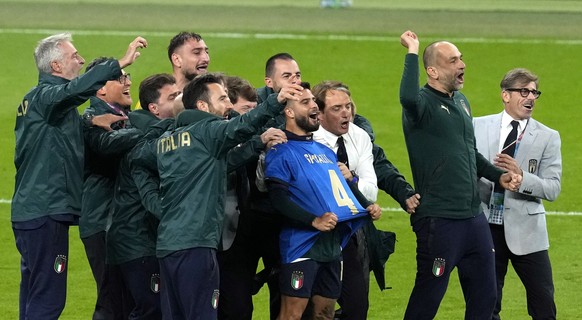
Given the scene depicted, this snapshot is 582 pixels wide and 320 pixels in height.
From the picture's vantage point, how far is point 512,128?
995 centimetres

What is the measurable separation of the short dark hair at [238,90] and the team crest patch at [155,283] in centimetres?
138

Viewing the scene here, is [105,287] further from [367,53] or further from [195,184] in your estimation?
[367,53]

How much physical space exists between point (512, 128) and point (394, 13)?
15834 millimetres

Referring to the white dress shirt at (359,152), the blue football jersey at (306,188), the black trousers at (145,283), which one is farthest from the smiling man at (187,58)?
the black trousers at (145,283)

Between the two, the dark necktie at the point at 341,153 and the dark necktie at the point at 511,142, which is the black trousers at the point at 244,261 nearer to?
the dark necktie at the point at 341,153

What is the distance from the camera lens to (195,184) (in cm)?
821

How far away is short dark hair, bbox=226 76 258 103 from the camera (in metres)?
9.36

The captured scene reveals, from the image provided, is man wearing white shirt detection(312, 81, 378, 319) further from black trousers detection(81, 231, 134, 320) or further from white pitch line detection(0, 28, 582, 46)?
white pitch line detection(0, 28, 582, 46)

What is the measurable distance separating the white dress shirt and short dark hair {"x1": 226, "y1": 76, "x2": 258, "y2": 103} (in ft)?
1.81

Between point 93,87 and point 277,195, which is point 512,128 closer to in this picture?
point 277,195

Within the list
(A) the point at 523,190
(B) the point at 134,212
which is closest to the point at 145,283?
(B) the point at 134,212

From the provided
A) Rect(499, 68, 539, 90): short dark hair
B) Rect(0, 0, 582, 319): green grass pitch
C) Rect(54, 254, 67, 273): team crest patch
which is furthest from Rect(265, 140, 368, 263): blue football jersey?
Rect(0, 0, 582, 319): green grass pitch

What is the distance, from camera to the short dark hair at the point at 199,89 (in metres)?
8.41

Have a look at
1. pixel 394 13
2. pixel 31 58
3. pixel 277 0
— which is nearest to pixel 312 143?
pixel 31 58
